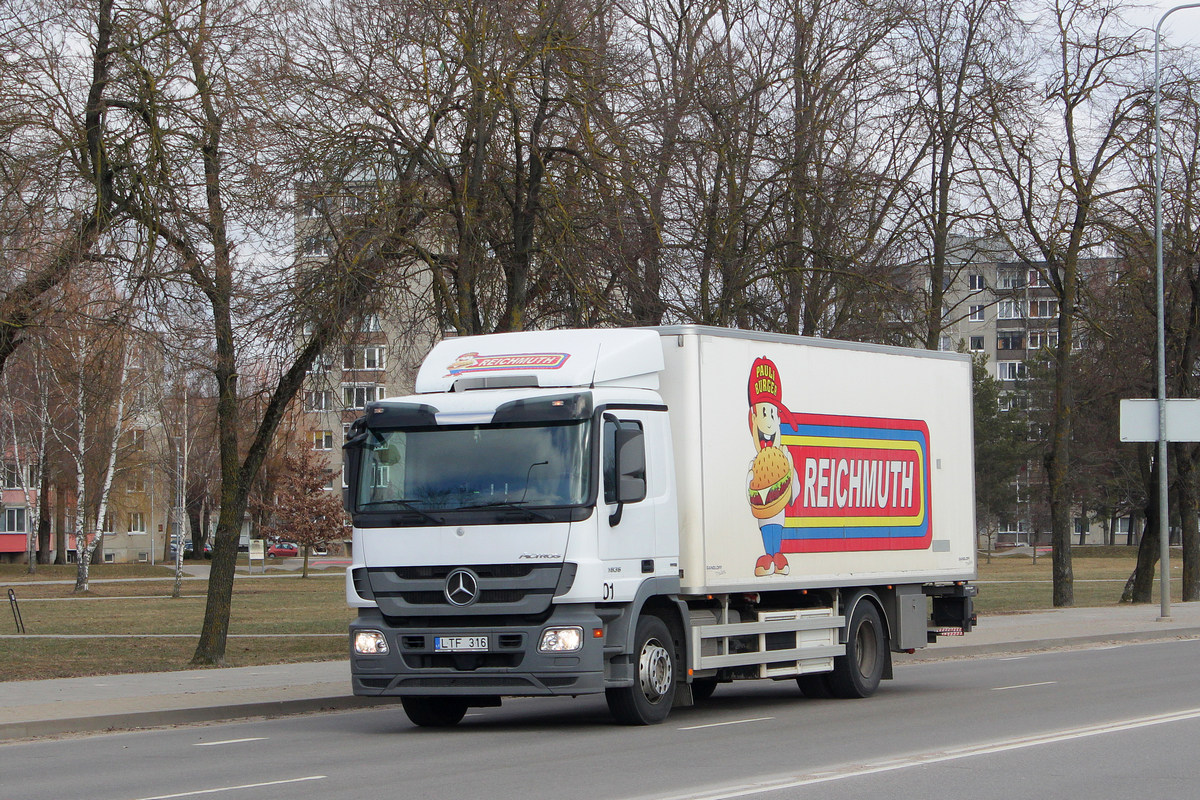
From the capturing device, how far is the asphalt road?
9422 millimetres

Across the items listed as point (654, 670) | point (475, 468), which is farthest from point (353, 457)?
point (654, 670)

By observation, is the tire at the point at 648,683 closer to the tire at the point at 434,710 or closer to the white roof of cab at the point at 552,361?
the tire at the point at 434,710

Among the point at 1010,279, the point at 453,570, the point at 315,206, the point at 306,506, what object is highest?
the point at 1010,279

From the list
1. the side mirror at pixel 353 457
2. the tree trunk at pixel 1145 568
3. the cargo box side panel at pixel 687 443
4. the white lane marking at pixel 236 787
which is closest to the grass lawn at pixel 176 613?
the tree trunk at pixel 1145 568

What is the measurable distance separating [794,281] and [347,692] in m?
12.2

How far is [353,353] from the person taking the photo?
20.9 m

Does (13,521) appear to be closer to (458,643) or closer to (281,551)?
(281,551)

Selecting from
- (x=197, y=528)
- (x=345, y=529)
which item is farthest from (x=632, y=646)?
(x=197, y=528)

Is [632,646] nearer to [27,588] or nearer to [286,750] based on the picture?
[286,750]

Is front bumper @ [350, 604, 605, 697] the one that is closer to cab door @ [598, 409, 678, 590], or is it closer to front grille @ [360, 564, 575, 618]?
front grille @ [360, 564, 575, 618]

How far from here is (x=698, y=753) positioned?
11.1 meters

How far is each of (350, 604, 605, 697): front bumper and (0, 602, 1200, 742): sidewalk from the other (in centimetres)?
269

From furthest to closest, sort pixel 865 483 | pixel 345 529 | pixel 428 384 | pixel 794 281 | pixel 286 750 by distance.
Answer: pixel 345 529 → pixel 794 281 → pixel 865 483 → pixel 428 384 → pixel 286 750

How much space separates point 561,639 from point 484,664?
29.3 inches
